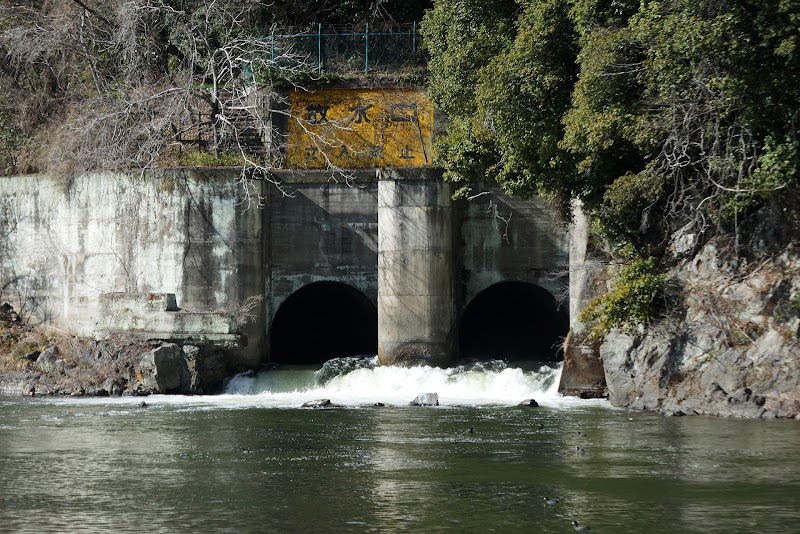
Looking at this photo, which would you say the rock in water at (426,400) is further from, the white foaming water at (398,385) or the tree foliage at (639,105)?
the tree foliage at (639,105)

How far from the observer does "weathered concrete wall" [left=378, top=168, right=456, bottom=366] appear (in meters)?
32.4

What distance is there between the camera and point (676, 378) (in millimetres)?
25891

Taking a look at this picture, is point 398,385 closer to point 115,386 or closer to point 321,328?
point 115,386

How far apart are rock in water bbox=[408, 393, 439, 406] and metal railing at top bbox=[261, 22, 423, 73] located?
12200 millimetres

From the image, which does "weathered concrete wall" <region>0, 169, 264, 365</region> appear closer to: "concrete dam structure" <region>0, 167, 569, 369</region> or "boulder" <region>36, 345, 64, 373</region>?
"concrete dam structure" <region>0, 167, 569, 369</region>

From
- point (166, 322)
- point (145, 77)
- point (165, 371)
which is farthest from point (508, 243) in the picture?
point (145, 77)

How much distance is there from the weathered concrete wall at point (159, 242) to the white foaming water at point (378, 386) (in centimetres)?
129

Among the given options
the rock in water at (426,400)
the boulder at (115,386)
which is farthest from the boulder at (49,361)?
the rock in water at (426,400)

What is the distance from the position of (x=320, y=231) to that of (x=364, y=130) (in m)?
3.39

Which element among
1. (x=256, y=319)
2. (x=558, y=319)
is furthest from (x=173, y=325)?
(x=558, y=319)

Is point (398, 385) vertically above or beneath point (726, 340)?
beneath

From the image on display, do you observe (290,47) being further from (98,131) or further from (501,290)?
(501,290)

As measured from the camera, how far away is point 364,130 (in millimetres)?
35219

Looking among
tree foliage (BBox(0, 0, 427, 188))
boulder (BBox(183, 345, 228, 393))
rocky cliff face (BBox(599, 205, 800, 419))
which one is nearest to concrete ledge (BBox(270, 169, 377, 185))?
tree foliage (BBox(0, 0, 427, 188))
